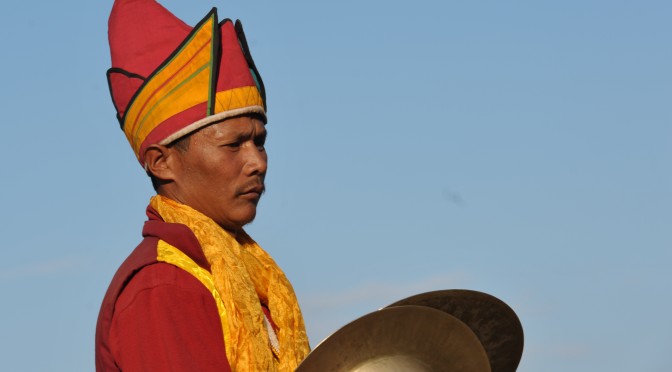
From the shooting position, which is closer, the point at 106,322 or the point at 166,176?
the point at 106,322

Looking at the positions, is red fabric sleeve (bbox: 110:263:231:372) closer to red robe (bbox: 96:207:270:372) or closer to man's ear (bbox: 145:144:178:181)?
red robe (bbox: 96:207:270:372)

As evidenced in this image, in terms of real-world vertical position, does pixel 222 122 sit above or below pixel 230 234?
above

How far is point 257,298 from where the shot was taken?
6.39 meters

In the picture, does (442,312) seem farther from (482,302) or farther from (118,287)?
(118,287)

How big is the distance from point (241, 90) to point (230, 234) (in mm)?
600

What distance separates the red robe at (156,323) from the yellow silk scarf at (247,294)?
0.29ft

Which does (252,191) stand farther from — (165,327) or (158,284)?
(165,327)

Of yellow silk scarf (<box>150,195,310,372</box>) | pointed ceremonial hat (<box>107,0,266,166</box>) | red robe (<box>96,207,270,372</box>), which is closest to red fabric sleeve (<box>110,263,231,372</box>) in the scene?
red robe (<box>96,207,270,372</box>)

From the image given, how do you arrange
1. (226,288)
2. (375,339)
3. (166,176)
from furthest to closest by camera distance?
(166,176), (226,288), (375,339)

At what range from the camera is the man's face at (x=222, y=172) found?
652 centimetres

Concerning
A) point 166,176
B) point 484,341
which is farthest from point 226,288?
point 484,341

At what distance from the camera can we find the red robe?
587 centimetres

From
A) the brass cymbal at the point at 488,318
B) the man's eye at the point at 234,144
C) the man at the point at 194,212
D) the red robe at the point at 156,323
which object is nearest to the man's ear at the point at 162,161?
the man at the point at 194,212

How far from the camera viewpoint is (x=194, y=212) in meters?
6.48
